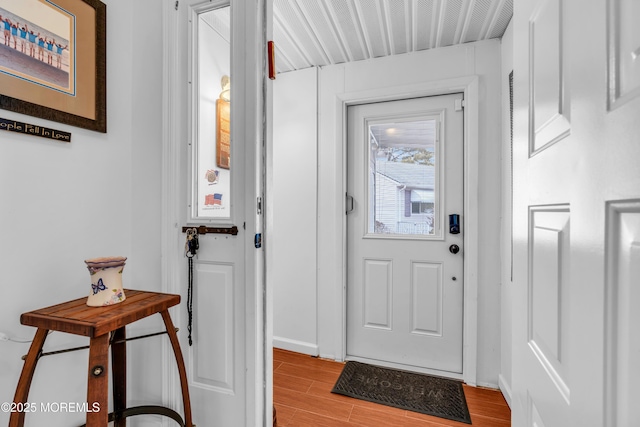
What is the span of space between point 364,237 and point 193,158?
1481mm

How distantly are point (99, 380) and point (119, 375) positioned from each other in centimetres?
42

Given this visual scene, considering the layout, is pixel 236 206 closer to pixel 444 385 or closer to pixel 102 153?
pixel 102 153

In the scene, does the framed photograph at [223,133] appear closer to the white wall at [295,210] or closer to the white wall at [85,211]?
the white wall at [85,211]

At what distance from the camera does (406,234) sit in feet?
7.76

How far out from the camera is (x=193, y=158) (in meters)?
1.41

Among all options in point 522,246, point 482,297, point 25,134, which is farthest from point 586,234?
point 482,297

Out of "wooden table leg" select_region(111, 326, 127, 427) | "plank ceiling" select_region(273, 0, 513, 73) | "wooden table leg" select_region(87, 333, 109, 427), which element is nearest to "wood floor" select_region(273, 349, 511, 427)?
"wooden table leg" select_region(111, 326, 127, 427)

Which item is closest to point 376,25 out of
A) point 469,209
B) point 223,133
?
point 223,133

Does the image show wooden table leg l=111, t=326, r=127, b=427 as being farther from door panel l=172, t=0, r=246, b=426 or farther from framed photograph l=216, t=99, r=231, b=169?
framed photograph l=216, t=99, r=231, b=169

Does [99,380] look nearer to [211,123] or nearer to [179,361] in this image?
[179,361]

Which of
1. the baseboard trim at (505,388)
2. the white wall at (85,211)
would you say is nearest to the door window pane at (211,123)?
the white wall at (85,211)

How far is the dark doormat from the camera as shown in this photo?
1.85 metres

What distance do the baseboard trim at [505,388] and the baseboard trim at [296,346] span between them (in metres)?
1.31

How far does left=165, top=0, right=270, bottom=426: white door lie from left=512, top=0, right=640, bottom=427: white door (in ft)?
3.15
